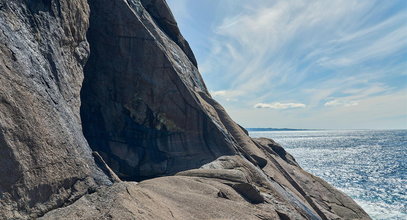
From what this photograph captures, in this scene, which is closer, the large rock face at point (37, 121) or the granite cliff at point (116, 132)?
the large rock face at point (37, 121)

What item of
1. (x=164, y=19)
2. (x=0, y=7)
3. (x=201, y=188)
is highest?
(x=164, y=19)

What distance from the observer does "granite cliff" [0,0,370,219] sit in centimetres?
1020

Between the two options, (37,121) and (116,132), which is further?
(116,132)

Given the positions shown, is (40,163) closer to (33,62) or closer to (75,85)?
(33,62)

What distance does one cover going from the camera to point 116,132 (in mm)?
24938

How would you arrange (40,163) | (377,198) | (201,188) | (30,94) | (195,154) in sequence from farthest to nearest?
1. (377,198)
2. (195,154)
3. (201,188)
4. (30,94)
5. (40,163)

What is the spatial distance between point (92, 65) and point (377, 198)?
44044mm

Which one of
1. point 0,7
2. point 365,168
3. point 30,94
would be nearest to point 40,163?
point 30,94

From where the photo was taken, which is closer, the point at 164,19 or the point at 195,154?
the point at 195,154

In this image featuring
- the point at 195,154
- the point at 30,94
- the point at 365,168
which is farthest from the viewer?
the point at 365,168

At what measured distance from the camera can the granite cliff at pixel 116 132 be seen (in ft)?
33.5

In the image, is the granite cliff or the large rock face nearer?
the large rock face

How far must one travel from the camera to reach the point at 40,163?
34.0 ft

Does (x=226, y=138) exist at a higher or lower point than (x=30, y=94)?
lower
